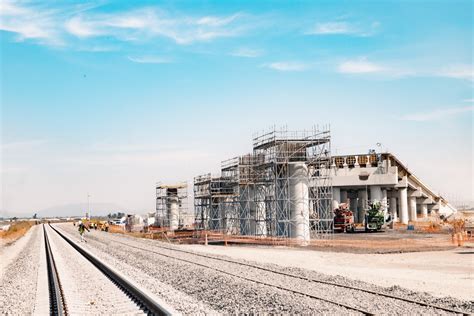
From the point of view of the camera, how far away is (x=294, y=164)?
43375mm

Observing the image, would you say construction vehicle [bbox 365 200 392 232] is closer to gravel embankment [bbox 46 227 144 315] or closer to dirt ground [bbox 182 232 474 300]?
dirt ground [bbox 182 232 474 300]

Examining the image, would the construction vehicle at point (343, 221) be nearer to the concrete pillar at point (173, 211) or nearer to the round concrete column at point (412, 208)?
the concrete pillar at point (173, 211)

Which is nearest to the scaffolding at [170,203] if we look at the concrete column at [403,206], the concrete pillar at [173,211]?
the concrete pillar at [173,211]

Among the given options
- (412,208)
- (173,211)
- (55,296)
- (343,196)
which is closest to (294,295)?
(55,296)

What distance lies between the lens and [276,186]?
4394 centimetres

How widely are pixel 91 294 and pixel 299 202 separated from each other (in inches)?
1105

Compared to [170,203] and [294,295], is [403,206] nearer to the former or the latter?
[170,203]

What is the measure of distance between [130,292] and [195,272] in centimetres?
518

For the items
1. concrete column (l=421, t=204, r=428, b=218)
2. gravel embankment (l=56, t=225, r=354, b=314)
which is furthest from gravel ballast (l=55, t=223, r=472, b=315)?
concrete column (l=421, t=204, r=428, b=218)

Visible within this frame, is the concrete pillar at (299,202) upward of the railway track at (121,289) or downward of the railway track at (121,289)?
upward

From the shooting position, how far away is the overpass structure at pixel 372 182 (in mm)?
76250

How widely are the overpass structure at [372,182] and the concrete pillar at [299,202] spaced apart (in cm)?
3093

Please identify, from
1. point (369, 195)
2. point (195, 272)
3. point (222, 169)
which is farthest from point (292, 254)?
point (369, 195)

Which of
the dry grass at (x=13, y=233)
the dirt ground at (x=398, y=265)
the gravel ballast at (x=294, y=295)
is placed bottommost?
the dry grass at (x=13, y=233)
